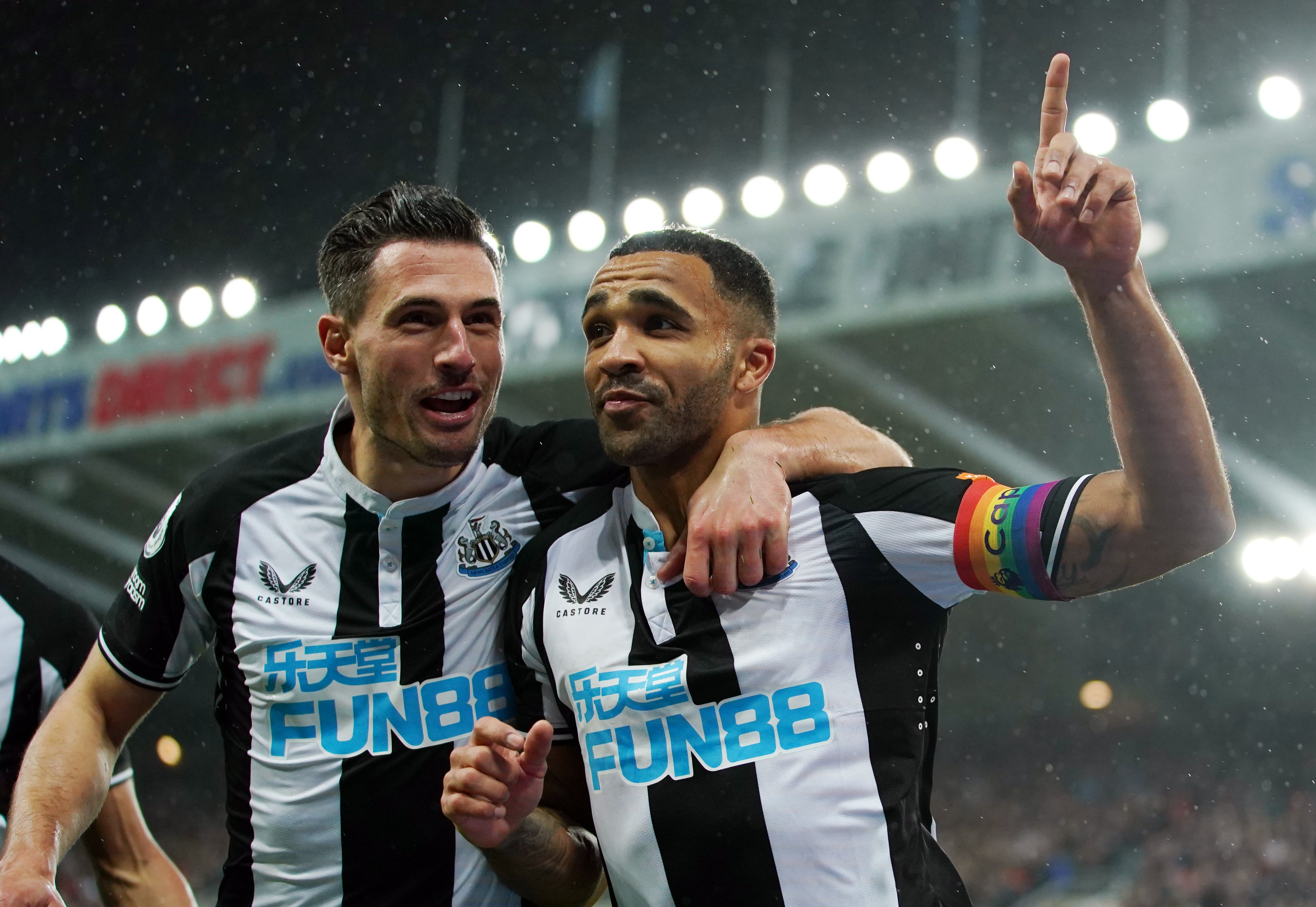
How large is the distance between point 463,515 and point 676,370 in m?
0.46

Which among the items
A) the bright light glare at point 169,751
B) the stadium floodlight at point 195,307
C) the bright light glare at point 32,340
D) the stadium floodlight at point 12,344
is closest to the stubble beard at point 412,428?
the stadium floodlight at point 195,307

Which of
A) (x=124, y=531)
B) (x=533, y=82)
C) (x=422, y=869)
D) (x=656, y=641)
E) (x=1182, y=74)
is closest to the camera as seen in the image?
(x=656, y=641)

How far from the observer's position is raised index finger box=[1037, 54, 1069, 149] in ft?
4.15

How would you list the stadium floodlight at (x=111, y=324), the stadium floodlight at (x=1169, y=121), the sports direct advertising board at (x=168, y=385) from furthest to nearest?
the stadium floodlight at (x=111, y=324), the sports direct advertising board at (x=168, y=385), the stadium floodlight at (x=1169, y=121)

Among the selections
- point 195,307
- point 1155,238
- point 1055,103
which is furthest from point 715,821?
point 195,307

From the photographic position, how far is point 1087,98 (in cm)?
852

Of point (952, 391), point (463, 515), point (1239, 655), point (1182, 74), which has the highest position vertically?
point (1182, 74)

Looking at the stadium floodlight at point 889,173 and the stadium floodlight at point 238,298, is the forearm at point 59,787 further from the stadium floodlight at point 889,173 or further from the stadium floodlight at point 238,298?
the stadium floodlight at point 238,298

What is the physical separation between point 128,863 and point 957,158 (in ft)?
26.4

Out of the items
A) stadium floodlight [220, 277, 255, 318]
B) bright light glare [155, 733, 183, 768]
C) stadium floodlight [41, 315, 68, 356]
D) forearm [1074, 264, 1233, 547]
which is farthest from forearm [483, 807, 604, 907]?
bright light glare [155, 733, 183, 768]

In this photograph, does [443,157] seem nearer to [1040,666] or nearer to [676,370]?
[1040,666]

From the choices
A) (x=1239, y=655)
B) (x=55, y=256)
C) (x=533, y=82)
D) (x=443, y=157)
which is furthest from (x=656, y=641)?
(x=1239, y=655)

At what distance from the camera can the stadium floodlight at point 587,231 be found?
30.9 ft

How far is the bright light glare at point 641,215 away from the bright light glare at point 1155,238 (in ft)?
12.3
